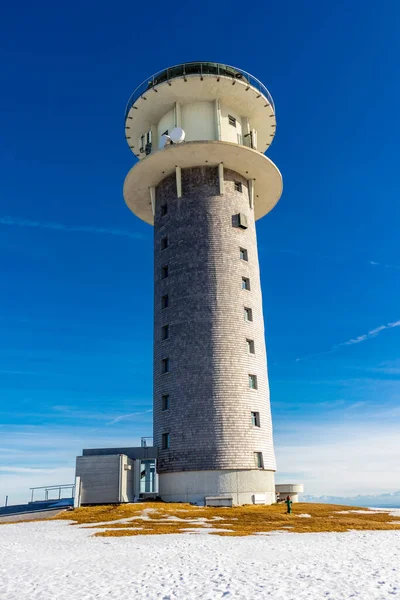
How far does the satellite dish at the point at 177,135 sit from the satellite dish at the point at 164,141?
1.22ft

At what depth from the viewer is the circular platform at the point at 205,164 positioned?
40094 mm

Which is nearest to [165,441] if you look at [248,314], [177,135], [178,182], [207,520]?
[248,314]

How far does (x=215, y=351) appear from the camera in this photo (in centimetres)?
3641

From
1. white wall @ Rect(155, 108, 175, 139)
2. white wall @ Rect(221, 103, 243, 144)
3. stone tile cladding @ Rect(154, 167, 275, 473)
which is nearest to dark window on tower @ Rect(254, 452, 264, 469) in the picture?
stone tile cladding @ Rect(154, 167, 275, 473)

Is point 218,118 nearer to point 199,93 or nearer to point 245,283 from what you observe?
point 199,93

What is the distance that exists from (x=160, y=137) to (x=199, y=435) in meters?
25.1

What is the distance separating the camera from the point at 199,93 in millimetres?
42000

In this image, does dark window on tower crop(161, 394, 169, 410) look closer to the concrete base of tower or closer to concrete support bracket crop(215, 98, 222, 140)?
the concrete base of tower

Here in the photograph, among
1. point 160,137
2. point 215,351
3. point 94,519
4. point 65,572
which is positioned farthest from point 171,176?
point 65,572

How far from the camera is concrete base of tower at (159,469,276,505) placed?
3347cm

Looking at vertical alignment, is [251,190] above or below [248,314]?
Answer: above

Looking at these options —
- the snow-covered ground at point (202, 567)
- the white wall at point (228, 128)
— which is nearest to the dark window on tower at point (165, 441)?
the snow-covered ground at point (202, 567)

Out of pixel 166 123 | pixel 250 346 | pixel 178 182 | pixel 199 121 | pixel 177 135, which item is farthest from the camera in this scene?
pixel 166 123

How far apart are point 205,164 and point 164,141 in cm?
386
